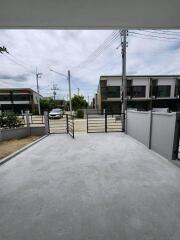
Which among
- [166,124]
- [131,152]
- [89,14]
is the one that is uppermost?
[89,14]

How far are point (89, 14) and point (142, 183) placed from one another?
131 inches

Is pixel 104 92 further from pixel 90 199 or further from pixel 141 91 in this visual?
pixel 90 199

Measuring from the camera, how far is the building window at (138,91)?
22817 millimetres

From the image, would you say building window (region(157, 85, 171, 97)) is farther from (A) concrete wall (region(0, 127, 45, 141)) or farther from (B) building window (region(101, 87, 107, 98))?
(A) concrete wall (region(0, 127, 45, 141))

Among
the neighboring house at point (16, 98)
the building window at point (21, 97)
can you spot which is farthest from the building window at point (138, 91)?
the building window at point (21, 97)

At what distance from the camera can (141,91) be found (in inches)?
904

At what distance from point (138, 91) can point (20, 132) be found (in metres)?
19.9

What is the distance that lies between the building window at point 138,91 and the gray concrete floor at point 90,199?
66.3ft

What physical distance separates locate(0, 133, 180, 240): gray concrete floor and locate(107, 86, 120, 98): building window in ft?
62.3

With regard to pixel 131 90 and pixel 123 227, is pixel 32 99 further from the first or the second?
pixel 123 227

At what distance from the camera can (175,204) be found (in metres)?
2.27

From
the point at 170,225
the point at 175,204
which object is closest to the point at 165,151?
the point at 175,204

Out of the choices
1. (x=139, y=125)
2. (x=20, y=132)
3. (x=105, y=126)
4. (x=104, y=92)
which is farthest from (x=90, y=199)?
(x=104, y=92)

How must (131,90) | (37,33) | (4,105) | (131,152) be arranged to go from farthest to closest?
1. (4,105)
2. (131,90)
3. (131,152)
4. (37,33)
